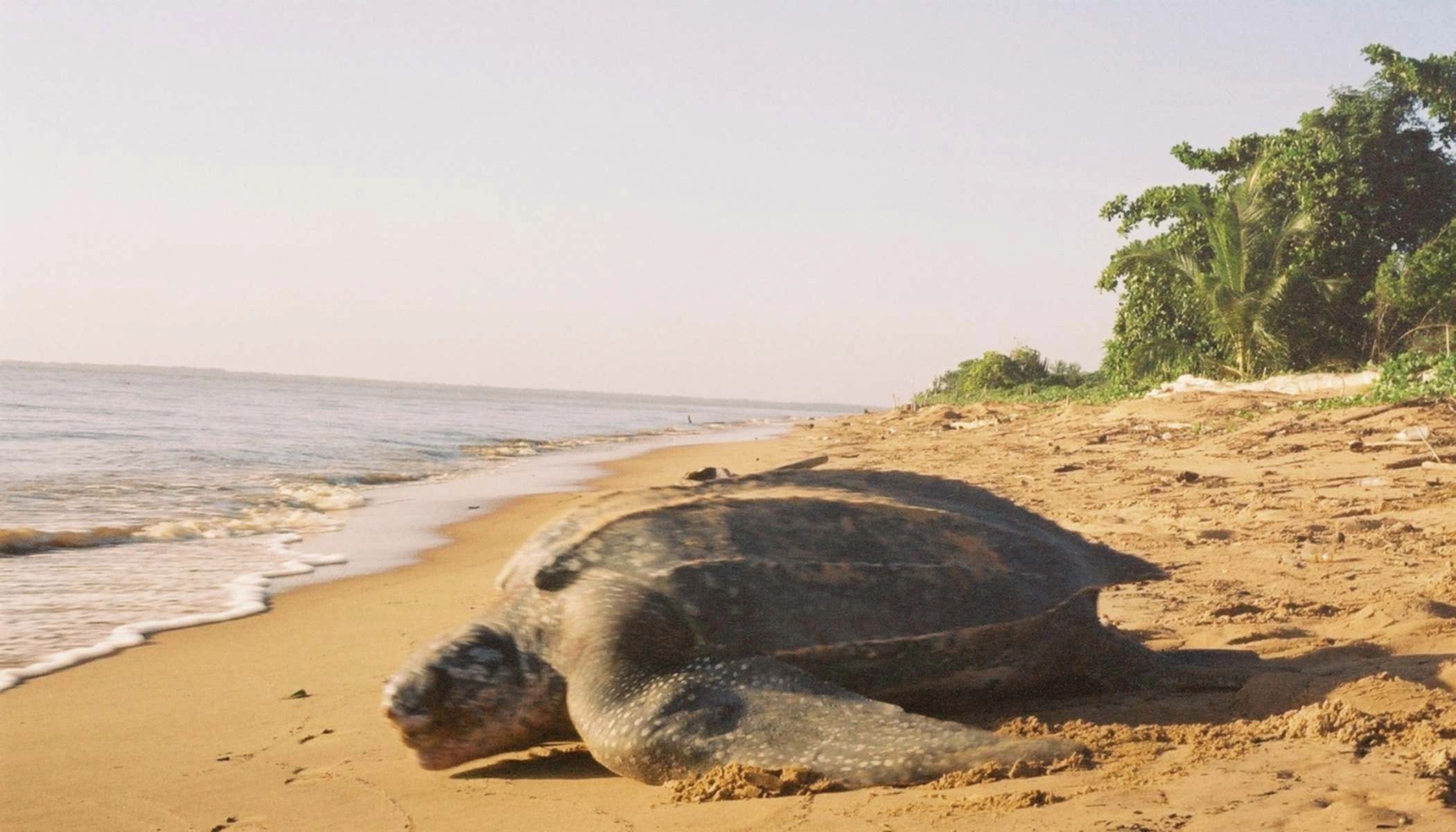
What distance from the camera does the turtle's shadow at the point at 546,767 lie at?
2.80m

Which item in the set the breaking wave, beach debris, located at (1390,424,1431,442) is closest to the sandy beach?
beach debris, located at (1390,424,1431,442)

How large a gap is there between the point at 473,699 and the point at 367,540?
5664 millimetres

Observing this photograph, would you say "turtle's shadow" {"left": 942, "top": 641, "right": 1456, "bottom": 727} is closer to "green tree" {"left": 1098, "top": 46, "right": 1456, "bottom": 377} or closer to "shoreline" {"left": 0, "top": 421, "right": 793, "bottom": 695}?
"shoreline" {"left": 0, "top": 421, "right": 793, "bottom": 695}

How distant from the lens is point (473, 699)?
2.83m

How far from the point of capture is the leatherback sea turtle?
8.45 ft

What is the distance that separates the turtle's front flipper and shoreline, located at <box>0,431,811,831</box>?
159 millimetres

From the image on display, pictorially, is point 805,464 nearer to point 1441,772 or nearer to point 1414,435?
point 1441,772

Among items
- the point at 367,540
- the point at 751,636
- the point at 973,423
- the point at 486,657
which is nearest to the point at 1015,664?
the point at 751,636

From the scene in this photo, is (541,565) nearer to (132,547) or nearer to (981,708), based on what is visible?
(981,708)

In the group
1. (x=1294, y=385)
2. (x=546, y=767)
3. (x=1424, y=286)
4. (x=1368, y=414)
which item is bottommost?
(x=546, y=767)

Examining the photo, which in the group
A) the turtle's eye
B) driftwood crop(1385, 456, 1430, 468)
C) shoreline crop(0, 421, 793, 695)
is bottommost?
shoreline crop(0, 421, 793, 695)

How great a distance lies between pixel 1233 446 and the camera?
8.73 metres

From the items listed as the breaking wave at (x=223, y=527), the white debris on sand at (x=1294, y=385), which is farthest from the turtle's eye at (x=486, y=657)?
the white debris on sand at (x=1294, y=385)

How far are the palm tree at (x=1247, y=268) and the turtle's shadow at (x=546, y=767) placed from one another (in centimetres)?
1615
